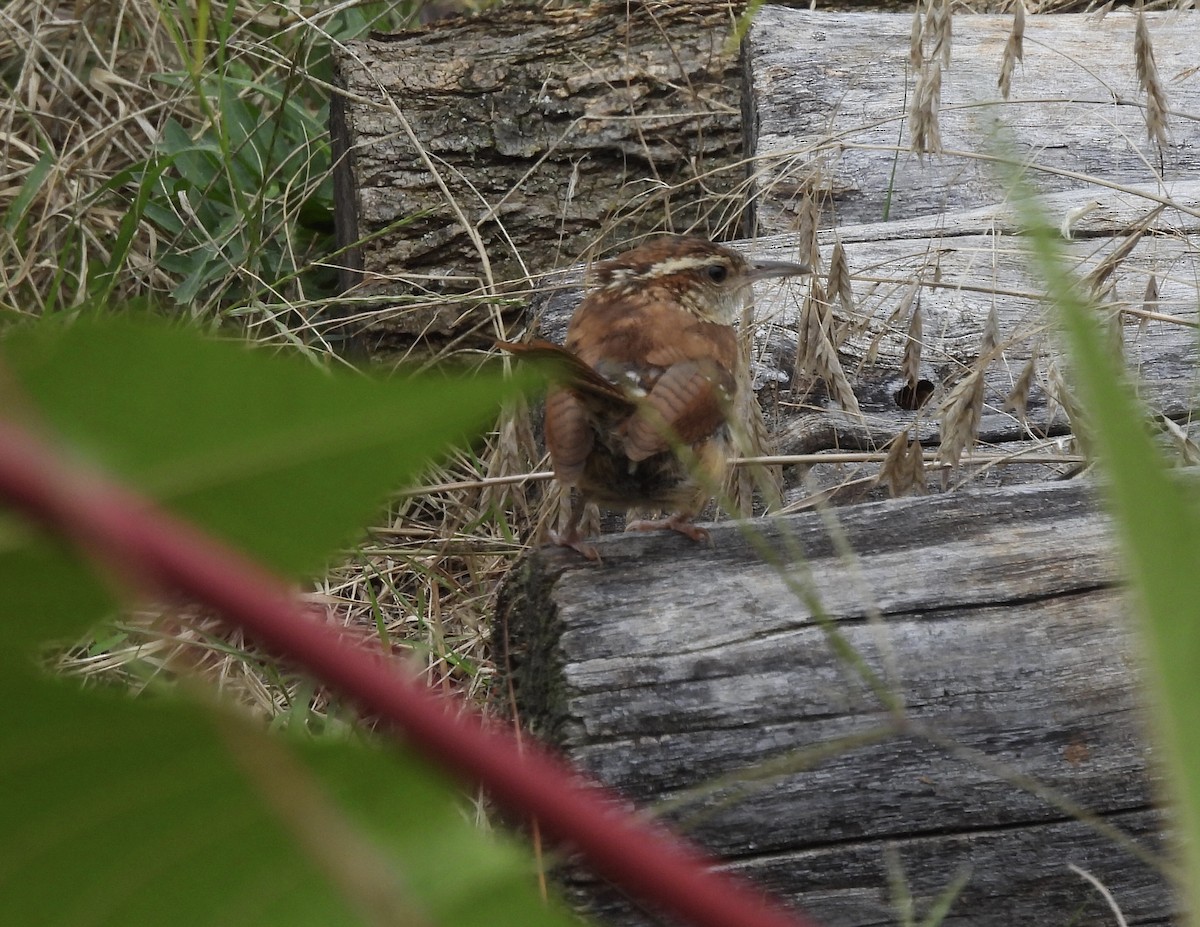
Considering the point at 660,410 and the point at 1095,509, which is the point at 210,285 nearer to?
the point at 660,410

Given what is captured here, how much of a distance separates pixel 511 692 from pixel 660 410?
740 mm

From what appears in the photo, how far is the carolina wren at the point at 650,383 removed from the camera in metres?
2.76

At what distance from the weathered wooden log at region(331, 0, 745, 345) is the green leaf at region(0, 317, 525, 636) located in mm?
4842

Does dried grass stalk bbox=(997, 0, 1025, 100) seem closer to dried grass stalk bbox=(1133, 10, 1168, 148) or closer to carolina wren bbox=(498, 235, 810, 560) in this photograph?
dried grass stalk bbox=(1133, 10, 1168, 148)

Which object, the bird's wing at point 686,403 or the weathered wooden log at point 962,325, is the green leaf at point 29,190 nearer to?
the weathered wooden log at point 962,325

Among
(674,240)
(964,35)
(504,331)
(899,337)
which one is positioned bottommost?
(504,331)

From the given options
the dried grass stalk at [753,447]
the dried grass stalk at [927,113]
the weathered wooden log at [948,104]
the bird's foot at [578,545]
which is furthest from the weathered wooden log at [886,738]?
the weathered wooden log at [948,104]

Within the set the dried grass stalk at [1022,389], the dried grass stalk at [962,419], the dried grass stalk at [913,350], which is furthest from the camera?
the dried grass stalk at [913,350]

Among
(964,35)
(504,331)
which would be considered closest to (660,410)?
(504,331)

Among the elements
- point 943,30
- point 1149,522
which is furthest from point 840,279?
point 1149,522

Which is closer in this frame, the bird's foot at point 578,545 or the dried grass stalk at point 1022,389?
the bird's foot at point 578,545

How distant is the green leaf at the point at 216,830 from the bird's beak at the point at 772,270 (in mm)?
3446

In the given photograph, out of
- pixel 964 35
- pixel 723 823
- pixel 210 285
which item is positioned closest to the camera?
pixel 723 823

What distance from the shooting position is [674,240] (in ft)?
12.3
